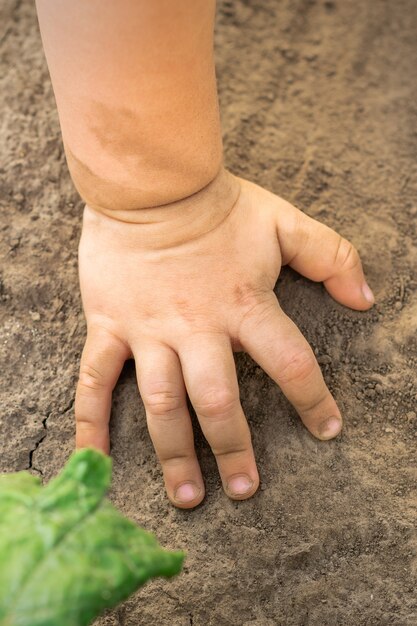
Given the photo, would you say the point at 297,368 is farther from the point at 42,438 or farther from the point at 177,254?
the point at 42,438

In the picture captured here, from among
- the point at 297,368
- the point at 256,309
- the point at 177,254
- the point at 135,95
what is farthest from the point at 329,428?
the point at 135,95

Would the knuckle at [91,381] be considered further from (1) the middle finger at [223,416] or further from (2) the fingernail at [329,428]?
(2) the fingernail at [329,428]

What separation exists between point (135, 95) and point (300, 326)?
1.48ft

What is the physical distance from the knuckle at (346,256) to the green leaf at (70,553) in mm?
622

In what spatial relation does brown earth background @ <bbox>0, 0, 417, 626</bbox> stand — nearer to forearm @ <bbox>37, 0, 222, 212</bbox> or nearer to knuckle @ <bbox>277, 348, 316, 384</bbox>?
knuckle @ <bbox>277, 348, 316, 384</bbox>

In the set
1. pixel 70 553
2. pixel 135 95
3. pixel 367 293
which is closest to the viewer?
pixel 70 553

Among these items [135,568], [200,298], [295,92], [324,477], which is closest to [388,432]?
[324,477]

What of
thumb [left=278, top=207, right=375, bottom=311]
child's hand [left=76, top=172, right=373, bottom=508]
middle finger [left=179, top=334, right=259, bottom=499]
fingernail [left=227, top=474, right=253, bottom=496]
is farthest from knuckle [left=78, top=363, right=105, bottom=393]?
thumb [left=278, top=207, right=375, bottom=311]

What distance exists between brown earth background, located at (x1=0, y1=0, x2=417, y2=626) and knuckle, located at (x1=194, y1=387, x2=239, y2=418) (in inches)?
3.5

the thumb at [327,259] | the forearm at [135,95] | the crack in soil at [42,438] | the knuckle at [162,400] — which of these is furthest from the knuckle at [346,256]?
the crack in soil at [42,438]

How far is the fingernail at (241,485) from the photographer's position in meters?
1.03

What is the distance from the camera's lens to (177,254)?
1.12 m

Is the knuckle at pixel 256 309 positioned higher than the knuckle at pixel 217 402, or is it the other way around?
the knuckle at pixel 256 309

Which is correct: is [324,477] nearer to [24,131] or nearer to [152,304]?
[152,304]
